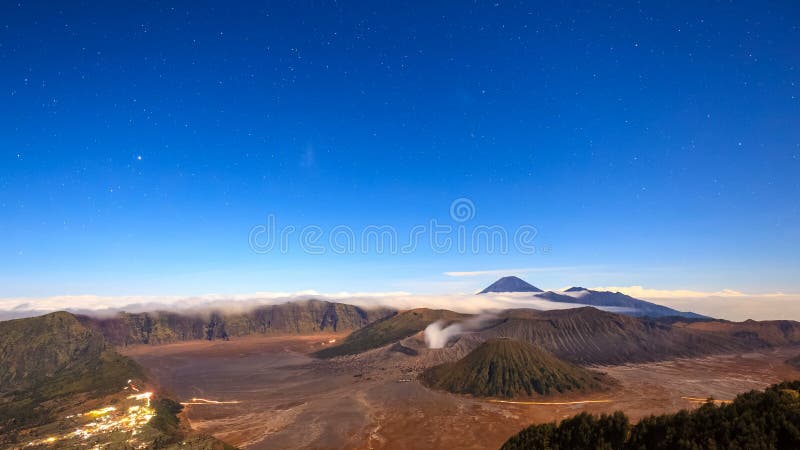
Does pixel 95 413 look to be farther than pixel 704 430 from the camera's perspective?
Yes

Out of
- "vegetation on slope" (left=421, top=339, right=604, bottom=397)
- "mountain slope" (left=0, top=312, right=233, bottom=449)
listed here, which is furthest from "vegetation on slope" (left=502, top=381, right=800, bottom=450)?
"vegetation on slope" (left=421, top=339, right=604, bottom=397)

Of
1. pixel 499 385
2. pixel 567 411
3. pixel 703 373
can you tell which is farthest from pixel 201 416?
pixel 703 373

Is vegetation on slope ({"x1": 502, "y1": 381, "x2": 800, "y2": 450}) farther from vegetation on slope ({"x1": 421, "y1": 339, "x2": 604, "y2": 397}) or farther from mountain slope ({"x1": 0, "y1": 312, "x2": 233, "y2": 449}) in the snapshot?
vegetation on slope ({"x1": 421, "y1": 339, "x2": 604, "y2": 397})

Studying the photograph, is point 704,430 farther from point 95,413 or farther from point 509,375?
point 95,413

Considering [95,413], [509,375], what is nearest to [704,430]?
[509,375]

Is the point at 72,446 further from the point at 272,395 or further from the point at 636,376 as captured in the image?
the point at 636,376

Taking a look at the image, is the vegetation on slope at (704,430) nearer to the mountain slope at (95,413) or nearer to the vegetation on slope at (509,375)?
the mountain slope at (95,413)
